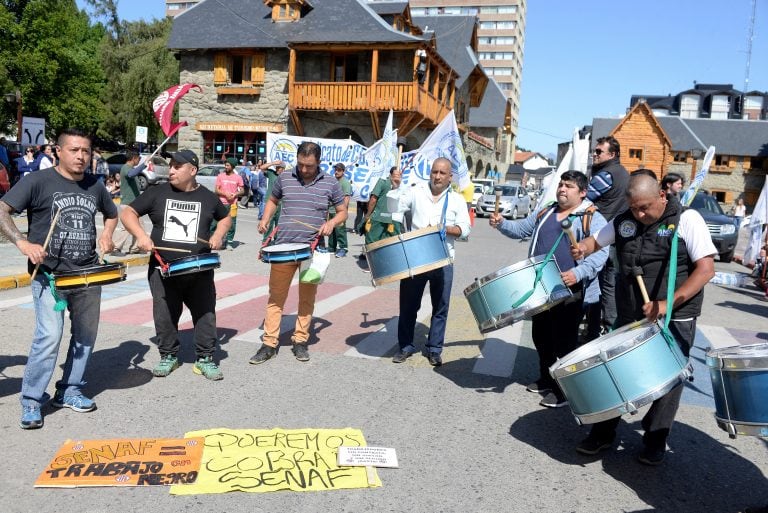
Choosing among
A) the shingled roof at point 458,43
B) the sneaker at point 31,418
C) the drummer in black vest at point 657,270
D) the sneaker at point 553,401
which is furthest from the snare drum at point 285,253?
the shingled roof at point 458,43

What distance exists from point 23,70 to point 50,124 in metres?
3.95

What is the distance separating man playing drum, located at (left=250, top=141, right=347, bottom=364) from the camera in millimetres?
6164

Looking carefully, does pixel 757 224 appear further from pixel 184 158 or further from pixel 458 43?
pixel 458 43

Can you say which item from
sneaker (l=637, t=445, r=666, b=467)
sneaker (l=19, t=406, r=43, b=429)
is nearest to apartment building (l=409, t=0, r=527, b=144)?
sneaker (l=637, t=445, r=666, b=467)

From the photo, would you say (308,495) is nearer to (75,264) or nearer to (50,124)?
(75,264)

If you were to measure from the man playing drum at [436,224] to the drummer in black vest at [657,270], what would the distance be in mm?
1839

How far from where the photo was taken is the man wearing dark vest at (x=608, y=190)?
20.8 feet

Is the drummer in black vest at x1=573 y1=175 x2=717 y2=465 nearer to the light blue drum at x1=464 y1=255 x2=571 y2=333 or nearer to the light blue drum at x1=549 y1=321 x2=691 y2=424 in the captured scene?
the light blue drum at x1=549 y1=321 x2=691 y2=424

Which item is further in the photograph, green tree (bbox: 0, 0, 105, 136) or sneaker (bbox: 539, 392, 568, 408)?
green tree (bbox: 0, 0, 105, 136)

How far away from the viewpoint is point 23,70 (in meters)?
40.6

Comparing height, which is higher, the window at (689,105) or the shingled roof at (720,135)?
the window at (689,105)

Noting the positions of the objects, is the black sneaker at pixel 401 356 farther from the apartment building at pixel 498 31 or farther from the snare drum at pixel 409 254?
the apartment building at pixel 498 31

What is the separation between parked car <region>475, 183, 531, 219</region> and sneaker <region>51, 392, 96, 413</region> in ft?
84.9

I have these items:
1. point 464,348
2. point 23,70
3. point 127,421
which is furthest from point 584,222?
point 23,70
